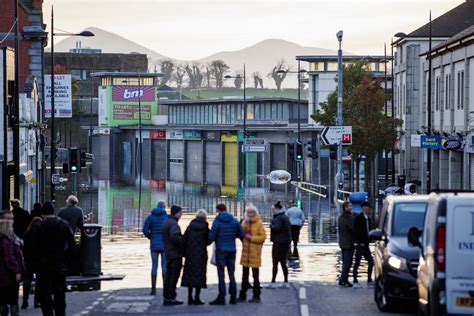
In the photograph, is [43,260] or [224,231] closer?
[43,260]

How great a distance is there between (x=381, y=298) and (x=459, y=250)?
17.7ft

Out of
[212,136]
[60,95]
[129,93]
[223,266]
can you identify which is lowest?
[223,266]

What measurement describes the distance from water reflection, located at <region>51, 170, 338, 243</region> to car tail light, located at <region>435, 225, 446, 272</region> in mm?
27553

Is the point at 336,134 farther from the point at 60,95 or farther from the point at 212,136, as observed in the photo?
the point at 212,136

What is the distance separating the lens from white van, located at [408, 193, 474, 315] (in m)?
16.9

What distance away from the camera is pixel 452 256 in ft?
55.8

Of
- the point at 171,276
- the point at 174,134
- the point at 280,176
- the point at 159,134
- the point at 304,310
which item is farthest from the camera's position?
the point at 159,134

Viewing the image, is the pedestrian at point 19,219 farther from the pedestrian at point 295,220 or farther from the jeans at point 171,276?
the pedestrian at point 295,220

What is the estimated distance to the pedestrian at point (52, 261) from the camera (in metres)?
19.7

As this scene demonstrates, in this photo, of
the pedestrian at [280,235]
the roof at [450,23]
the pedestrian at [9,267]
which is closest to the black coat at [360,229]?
the pedestrian at [280,235]

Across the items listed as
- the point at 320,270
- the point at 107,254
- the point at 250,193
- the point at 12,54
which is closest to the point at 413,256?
the point at 320,270

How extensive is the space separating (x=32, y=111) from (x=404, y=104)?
3398 centimetres

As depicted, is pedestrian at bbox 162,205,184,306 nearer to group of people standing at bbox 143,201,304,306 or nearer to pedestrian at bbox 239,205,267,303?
group of people standing at bbox 143,201,304,306

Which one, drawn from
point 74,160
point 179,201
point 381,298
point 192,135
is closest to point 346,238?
point 381,298
